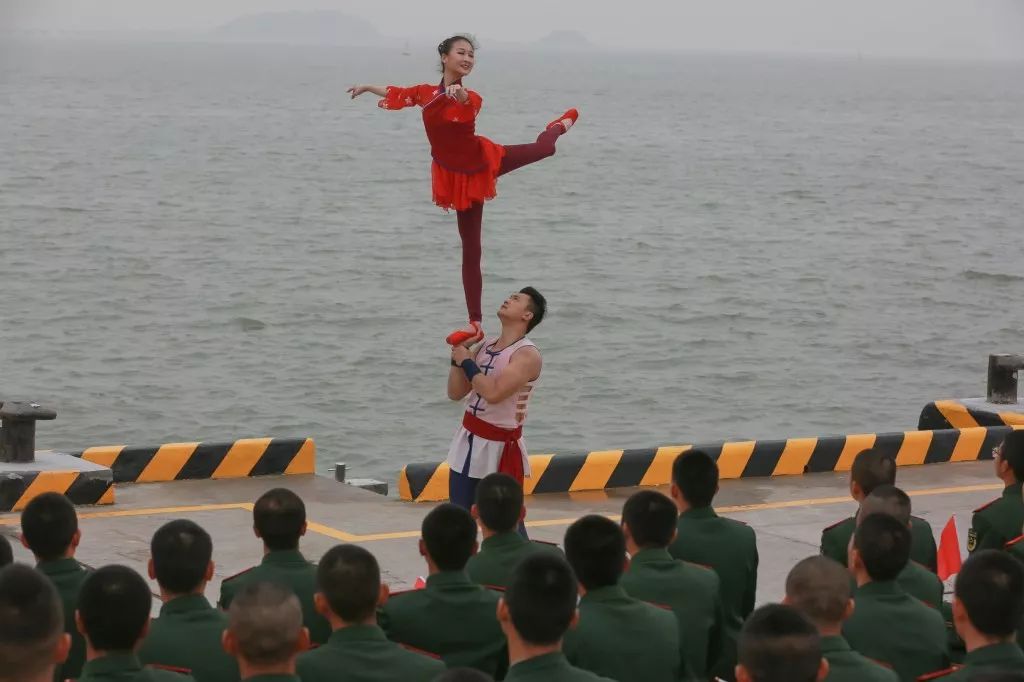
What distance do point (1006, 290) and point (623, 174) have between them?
28454 millimetres

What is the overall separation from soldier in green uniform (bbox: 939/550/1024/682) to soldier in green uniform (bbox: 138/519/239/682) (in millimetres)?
2548

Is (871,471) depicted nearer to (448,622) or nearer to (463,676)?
(448,622)

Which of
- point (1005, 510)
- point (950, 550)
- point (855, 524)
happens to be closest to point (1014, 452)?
point (1005, 510)

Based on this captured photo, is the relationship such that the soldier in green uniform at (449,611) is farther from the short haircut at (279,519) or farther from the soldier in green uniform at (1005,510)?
the soldier in green uniform at (1005,510)

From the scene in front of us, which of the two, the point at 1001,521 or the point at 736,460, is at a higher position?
the point at 1001,521

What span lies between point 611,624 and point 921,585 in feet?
4.75

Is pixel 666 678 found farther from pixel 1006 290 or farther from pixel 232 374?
pixel 1006 290

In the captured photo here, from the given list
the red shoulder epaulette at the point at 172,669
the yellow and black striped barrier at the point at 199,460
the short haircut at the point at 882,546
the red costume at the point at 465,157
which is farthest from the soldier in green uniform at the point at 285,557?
the yellow and black striped barrier at the point at 199,460

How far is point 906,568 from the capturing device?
7.34m

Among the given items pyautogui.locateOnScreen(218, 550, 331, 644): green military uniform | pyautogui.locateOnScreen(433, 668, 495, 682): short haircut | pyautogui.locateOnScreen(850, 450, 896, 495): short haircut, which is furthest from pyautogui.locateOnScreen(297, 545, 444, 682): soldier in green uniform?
pyautogui.locateOnScreen(850, 450, 896, 495): short haircut

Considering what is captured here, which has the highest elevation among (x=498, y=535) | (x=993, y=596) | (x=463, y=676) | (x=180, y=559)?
(x=463, y=676)

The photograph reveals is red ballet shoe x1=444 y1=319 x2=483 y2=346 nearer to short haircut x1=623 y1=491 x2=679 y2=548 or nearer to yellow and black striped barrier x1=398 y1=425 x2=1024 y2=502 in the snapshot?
short haircut x1=623 y1=491 x2=679 y2=548

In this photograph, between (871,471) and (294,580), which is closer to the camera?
(294,580)

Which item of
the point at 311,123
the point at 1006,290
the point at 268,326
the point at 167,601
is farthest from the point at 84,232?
the point at 311,123
